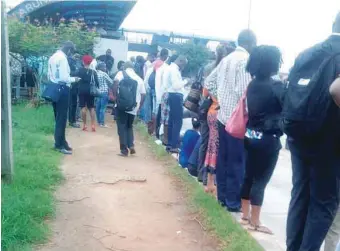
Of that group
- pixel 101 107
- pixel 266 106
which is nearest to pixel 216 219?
pixel 266 106

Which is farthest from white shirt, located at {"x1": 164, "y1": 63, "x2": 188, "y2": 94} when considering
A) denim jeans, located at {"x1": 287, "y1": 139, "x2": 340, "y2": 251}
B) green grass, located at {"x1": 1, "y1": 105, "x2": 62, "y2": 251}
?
denim jeans, located at {"x1": 287, "y1": 139, "x2": 340, "y2": 251}

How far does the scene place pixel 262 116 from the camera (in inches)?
161

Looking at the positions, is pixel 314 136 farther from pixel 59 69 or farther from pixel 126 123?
pixel 126 123

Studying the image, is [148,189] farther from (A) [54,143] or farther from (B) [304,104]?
(B) [304,104]

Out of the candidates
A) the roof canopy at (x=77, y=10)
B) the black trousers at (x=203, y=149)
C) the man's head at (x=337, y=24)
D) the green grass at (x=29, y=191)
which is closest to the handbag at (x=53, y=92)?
the green grass at (x=29, y=191)

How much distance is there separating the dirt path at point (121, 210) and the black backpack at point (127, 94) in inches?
35.1

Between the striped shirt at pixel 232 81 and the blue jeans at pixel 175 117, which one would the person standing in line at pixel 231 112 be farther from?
the blue jeans at pixel 175 117

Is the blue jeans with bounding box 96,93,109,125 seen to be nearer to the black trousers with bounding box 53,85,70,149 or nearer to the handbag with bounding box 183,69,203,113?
the black trousers with bounding box 53,85,70,149

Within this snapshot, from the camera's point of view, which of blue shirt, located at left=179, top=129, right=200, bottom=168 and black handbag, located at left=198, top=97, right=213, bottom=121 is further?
blue shirt, located at left=179, top=129, right=200, bottom=168

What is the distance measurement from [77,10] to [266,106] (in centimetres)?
1859

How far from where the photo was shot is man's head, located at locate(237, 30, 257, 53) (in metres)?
4.68

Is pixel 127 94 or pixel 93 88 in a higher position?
pixel 127 94

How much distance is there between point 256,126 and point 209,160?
4.91ft

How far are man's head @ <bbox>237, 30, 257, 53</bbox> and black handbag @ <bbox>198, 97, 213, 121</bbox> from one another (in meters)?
0.87
